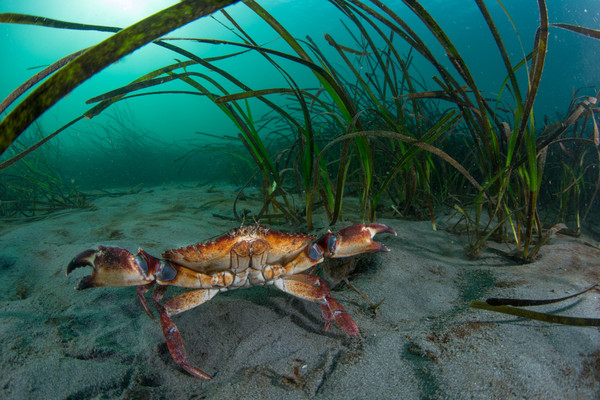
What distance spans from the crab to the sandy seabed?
196mm

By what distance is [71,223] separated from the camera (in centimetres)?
412

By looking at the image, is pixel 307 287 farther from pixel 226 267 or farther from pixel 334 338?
pixel 226 267

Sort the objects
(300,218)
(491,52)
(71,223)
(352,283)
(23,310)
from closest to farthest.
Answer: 1. (23,310)
2. (352,283)
3. (300,218)
4. (71,223)
5. (491,52)

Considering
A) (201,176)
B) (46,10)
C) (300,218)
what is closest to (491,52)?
(201,176)

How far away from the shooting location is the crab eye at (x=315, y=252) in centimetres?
207

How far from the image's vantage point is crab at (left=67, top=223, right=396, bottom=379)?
5.65 feet

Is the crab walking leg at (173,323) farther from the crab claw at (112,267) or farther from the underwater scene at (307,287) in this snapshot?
the crab claw at (112,267)

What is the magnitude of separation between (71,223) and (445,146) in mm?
6926

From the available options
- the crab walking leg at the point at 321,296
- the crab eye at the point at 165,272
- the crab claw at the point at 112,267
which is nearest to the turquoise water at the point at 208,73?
the crab claw at the point at 112,267

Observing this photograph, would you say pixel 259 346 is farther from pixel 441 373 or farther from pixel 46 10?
pixel 46 10

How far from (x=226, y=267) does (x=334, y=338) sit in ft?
2.74

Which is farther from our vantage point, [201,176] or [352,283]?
[201,176]

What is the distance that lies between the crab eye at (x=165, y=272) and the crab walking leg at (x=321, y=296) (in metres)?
0.70

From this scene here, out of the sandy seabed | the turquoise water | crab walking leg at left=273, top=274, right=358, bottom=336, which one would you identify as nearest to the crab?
crab walking leg at left=273, top=274, right=358, bottom=336
